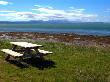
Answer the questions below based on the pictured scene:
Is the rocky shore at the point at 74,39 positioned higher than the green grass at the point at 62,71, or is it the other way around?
the green grass at the point at 62,71

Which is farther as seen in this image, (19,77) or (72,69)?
(72,69)

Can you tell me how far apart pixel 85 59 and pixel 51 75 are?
6.62 meters

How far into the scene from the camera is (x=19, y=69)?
18.5m

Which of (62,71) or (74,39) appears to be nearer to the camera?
(62,71)

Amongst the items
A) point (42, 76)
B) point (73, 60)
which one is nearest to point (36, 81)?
point (42, 76)

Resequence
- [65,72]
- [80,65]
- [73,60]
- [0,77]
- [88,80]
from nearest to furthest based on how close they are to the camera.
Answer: [88,80] < [0,77] < [65,72] < [80,65] < [73,60]

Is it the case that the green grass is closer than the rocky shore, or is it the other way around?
the green grass

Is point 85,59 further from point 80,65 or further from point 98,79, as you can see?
point 98,79

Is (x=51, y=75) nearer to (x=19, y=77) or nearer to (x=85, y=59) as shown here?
(x=19, y=77)

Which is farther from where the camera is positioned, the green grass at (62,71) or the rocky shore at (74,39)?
the rocky shore at (74,39)

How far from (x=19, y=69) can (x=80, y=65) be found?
4358 mm

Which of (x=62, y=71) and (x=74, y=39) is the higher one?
(x=62, y=71)

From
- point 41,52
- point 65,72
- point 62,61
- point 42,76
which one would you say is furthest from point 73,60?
point 42,76

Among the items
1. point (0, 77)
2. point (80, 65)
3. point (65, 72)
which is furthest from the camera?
point (80, 65)
